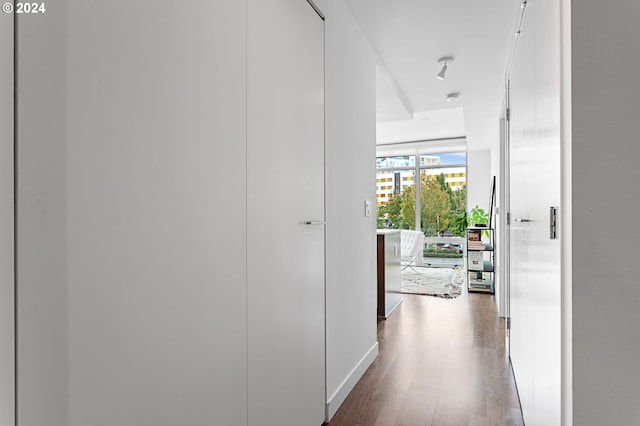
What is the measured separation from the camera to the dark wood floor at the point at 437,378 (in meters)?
2.07

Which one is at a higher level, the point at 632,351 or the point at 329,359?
the point at 632,351

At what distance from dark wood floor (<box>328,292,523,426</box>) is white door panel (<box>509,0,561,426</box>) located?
0.36 meters

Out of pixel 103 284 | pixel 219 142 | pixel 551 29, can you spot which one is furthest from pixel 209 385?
pixel 551 29

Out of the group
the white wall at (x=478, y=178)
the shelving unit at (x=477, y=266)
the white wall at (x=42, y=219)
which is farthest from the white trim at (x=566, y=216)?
the white wall at (x=478, y=178)

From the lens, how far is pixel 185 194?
103 cm

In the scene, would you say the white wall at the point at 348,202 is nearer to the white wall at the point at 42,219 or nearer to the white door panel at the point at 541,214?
the white door panel at the point at 541,214

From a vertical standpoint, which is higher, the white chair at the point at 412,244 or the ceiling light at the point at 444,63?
the ceiling light at the point at 444,63

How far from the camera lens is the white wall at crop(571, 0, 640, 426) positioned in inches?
35.0

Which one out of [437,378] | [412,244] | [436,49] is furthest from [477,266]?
[436,49]

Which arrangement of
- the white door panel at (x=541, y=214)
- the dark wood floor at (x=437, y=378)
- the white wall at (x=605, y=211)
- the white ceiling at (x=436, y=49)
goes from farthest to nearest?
the white ceiling at (x=436, y=49) < the dark wood floor at (x=437, y=378) < the white door panel at (x=541, y=214) < the white wall at (x=605, y=211)

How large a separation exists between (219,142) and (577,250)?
1.03 m

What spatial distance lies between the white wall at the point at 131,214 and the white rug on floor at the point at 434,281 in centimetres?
458

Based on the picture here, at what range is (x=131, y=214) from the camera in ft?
2.83

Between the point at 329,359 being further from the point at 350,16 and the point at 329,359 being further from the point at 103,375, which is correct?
the point at 350,16
